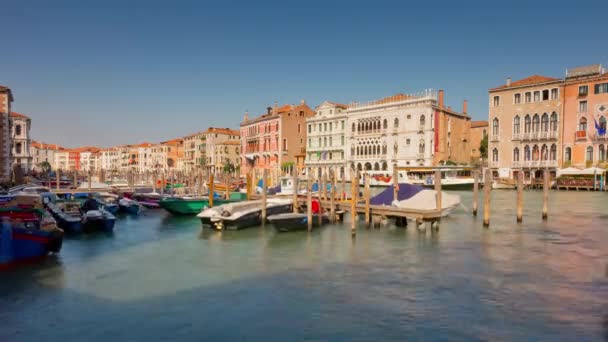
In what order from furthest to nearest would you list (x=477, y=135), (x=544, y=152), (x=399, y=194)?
(x=477, y=135)
(x=544, y=152)
(x=399, y=194)

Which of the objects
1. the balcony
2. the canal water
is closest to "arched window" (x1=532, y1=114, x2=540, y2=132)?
the balcony

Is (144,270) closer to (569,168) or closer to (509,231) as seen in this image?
(509,231)

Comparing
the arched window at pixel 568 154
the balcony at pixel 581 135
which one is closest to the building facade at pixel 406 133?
the arched window at pixel 568 154

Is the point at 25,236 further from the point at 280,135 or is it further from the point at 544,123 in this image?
the point at 280,135

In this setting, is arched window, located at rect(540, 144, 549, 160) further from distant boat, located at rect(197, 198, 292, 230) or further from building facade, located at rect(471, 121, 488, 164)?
distant boat, located at rect(197, 198, 292, 230)

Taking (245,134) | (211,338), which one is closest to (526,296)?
(211,338)

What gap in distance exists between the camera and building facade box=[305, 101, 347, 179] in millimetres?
50625

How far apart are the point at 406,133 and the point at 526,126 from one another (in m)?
11.1

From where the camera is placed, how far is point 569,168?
36.4 m

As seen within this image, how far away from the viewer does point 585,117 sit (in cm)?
3612

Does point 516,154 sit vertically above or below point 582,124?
below

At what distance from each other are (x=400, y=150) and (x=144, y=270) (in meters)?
37.7

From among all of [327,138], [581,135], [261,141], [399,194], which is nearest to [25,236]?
[399,194]

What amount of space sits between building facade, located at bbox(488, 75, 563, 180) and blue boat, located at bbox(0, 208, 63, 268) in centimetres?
3942
